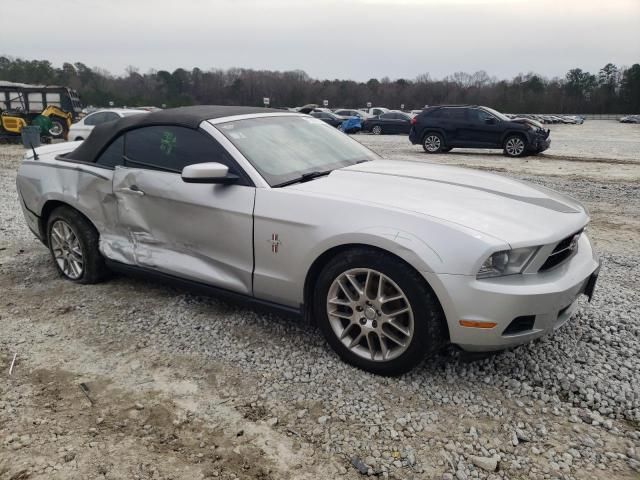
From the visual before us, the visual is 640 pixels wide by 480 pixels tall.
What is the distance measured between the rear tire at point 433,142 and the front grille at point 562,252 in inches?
543

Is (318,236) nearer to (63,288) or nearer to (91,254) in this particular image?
(91,254)

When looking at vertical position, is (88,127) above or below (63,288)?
above

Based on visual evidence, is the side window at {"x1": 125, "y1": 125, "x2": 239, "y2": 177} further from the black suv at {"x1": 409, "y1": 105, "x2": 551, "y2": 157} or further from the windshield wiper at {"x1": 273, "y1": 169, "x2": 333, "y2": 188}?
the black suv at {"x1": 409, "y1": 105, "x2": 551, "y2": 157}

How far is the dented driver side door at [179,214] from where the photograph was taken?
3.19 meters

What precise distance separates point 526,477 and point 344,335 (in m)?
1.18

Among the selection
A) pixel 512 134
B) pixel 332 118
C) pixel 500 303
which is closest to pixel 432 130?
pixel 512 134

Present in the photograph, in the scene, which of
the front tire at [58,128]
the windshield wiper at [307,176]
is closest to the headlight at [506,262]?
the windshield wiper at [307,176]

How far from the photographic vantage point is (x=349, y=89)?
324ft

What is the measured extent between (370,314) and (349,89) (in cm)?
10092

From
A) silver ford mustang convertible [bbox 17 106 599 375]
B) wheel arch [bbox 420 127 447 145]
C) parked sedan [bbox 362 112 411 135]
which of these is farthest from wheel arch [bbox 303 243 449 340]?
parked sedan [bbox 362 112 411 135]

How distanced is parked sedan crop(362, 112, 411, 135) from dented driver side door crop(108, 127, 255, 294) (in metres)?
24.9

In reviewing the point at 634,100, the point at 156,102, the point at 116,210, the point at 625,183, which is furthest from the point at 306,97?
the point at 116,210

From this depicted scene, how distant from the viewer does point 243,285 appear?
324cm

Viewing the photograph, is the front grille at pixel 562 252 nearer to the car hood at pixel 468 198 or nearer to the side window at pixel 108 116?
the car hood at pixel 468 198
